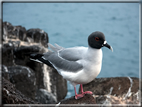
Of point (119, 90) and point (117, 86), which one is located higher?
point (117, 86)

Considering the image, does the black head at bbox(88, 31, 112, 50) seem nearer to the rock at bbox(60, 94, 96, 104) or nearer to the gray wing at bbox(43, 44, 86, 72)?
the gray wing at bbox(43, 44, 86, 72)

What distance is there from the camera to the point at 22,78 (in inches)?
262

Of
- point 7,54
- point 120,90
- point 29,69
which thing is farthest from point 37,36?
point 120,90

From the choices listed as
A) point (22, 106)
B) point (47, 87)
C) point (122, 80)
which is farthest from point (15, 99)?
point (47, 87)

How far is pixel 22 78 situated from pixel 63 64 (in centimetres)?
242

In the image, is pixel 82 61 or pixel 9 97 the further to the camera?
pixel 9 97

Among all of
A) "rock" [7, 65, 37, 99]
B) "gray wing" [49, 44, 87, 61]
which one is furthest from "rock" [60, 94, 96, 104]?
"rock" [7, 65, 37, 99]

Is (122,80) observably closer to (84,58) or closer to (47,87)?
(84,58)

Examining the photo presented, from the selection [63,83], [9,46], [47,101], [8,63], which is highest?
[9,46]

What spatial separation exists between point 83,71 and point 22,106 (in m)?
1.59

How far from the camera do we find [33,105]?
495cm

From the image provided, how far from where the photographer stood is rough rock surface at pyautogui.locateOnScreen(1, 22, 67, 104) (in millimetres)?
6676

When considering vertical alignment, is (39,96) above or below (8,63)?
below

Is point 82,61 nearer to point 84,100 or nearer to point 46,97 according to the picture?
point 84,100
